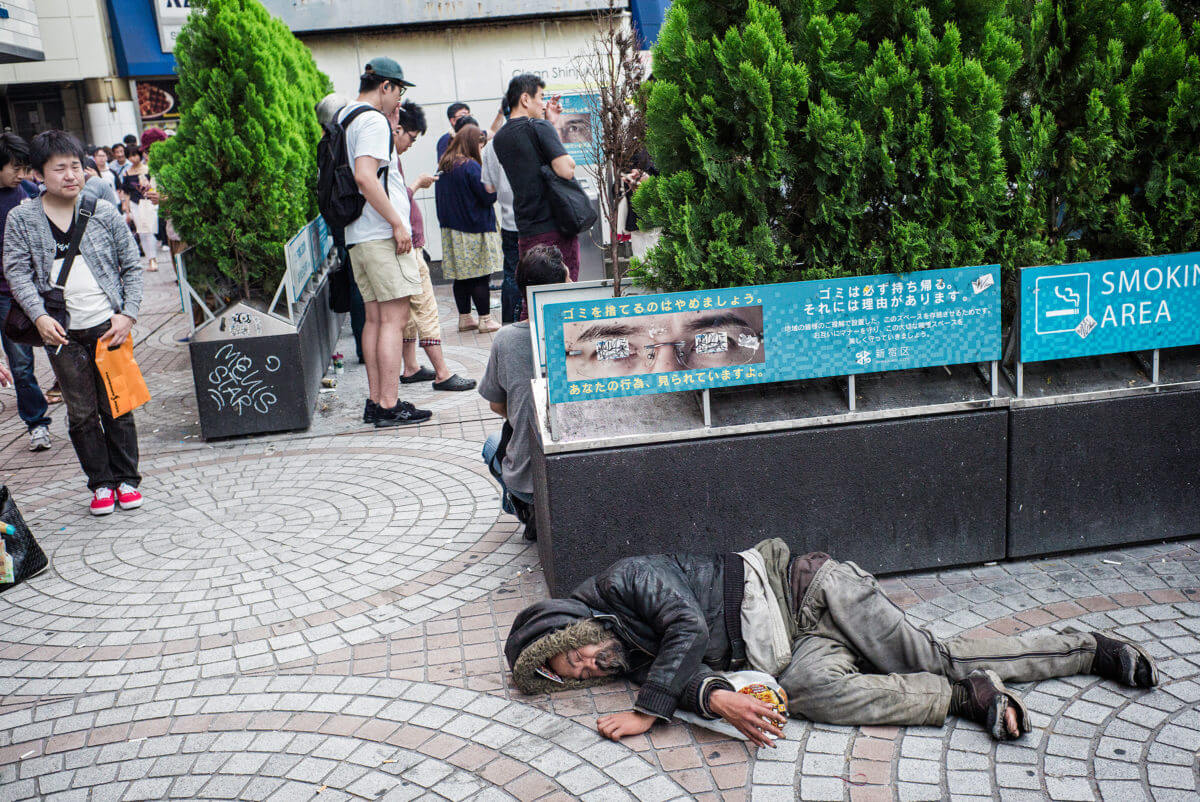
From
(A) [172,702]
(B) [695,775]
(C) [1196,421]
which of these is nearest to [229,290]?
(A) [172,702]

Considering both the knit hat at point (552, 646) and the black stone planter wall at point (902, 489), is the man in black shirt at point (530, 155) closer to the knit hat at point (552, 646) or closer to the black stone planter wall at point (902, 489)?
the black stone planter wall at point (902, 489)

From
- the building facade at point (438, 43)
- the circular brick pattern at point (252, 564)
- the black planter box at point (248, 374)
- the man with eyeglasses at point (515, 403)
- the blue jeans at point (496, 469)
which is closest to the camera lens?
the circular brick pattern at point (252, 564)

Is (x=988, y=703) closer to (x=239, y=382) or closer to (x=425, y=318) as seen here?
(x=239, y=382)

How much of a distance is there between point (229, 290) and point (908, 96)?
5.34 meters

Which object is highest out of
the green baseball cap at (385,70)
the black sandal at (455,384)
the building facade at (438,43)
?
the building facade at (438,43)

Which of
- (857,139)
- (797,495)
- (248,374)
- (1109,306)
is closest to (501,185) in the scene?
(248,374)

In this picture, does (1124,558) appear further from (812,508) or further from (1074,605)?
(812,508)

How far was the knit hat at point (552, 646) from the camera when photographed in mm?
3408

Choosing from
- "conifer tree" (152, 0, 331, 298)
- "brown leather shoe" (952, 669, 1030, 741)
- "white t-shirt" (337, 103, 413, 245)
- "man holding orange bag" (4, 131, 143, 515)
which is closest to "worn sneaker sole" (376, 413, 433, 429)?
"white t-shirt" (337, 103, 413, 245)

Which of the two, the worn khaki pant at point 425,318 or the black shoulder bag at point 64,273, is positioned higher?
the black shoulder bag at point 64,273

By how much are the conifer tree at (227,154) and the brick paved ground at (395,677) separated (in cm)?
208

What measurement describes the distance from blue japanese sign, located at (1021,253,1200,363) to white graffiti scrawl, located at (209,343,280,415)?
4.86 m

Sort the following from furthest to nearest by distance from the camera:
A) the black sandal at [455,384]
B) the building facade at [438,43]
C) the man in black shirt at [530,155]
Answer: the building facade at [438,43] < the black sandal at [455,384] < the man in black shirt at [530,155]

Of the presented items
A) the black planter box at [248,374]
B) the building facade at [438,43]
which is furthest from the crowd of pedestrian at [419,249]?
the building facade at [438,43]
